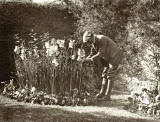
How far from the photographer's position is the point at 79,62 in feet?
27.8

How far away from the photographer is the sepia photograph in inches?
303

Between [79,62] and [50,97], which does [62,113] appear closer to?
[50,97]

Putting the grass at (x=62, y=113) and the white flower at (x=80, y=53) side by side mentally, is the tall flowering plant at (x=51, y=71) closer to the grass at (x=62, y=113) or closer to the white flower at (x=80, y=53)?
the white flower at (x=80, y=53)

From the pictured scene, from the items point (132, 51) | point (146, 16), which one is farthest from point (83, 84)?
point (146, 16)

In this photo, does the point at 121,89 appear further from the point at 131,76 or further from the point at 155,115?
the point at 155,115

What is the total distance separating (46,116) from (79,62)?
2010 millimetres

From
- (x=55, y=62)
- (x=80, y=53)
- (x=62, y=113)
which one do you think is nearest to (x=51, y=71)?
(x=55, y=62)

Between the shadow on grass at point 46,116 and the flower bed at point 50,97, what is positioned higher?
the flower bed at point 50,97

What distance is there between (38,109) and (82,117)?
Result: 1050 millimetres

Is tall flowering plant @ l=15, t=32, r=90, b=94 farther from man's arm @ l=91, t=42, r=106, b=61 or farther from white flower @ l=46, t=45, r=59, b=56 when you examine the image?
man's arm @ l=91, t=42, r=106, b=61

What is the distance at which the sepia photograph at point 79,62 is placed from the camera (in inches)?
303

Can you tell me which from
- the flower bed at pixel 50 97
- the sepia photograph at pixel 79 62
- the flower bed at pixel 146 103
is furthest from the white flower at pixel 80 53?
the flower bed at pixel 146 103

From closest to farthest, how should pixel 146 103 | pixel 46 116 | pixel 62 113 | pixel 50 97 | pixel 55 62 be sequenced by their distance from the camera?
1. pixel 46 116
2. pixel 62 113
3. pixel 146 103
4. pixel 55 62
5. pixel 50 97

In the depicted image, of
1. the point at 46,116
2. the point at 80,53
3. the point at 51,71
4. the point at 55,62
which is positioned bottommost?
the point at 46,116
